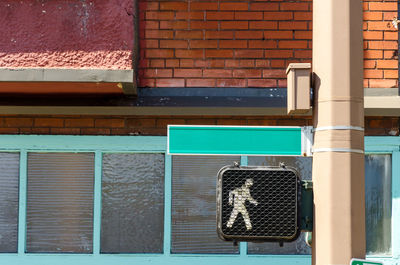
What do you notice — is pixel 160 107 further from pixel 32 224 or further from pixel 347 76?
pixel 347 76

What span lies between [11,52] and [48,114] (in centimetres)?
79

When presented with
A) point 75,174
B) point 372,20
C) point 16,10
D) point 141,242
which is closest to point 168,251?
point 141,242

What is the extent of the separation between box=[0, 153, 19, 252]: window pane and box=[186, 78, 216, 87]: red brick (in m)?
2.17

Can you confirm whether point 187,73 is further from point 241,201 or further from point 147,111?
point 241,201

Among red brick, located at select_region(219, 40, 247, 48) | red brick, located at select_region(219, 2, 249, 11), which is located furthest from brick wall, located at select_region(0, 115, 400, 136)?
red brick, located at select_region(219, 2, 249, 11)

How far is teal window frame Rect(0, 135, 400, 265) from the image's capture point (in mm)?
4992

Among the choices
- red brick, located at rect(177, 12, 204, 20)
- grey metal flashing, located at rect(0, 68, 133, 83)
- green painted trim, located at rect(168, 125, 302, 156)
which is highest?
red brick, located at rect(177, 12, 204, 20)

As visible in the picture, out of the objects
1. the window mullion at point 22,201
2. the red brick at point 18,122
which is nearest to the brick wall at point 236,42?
the red brick at point 18,122

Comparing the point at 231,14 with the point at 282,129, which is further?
the point at 231,14

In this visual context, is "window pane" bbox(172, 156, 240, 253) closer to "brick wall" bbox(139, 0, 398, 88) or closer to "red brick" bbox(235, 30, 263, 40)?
"brick wall" bbox(139, 0, 398, 88)

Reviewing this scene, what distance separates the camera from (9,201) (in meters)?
5.11

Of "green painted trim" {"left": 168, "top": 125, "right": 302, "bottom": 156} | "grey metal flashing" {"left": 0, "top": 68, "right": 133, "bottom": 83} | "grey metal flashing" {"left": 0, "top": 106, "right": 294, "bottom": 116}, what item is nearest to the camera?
"green painted trim" {"left": 168, "top": 125, "right": 302, "bottom": 156}

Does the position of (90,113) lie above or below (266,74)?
below

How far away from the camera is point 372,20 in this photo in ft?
16.4
